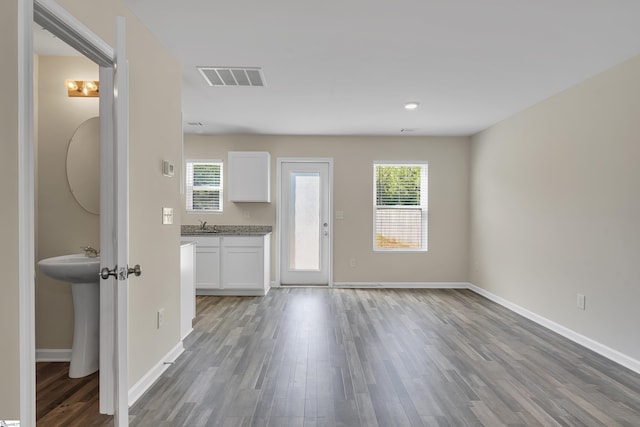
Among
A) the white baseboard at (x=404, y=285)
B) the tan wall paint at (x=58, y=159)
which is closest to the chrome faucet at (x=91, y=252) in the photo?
the tan wall paint at (x=58, y=159)

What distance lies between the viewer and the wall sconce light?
313 centimetres

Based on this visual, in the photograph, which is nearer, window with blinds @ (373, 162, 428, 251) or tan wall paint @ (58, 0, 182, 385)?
tan wall paint @ (58, 0, 182, 385)

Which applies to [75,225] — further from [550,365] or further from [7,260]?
[550,365]

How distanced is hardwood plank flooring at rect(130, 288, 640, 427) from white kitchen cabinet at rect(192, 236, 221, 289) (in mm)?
1001

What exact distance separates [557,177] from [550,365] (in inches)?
78.3

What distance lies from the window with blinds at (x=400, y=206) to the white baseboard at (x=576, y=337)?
1.57m

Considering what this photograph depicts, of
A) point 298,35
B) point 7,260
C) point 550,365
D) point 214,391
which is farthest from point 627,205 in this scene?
point 7,260

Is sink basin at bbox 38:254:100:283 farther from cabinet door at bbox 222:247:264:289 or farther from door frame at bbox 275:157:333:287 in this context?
door frame at bbox 275:157:333:287

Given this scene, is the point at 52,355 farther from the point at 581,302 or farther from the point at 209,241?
the point at 581,302

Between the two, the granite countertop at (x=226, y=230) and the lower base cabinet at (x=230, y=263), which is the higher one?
the granite countertop at (x=226, y=230)

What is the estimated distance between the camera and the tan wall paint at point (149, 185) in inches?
94.4

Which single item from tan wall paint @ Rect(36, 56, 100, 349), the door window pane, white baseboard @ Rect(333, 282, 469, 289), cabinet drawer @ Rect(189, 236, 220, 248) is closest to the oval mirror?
tan wall paint @ Rect(36, 56, 100, 349)

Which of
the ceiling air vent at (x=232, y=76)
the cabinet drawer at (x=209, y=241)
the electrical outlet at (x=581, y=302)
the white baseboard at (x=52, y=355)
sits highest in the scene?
the ceiling air vent at (x=232, y=76)

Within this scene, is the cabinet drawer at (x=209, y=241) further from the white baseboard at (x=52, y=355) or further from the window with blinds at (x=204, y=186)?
the white baseboard at (x=52, y=355)
